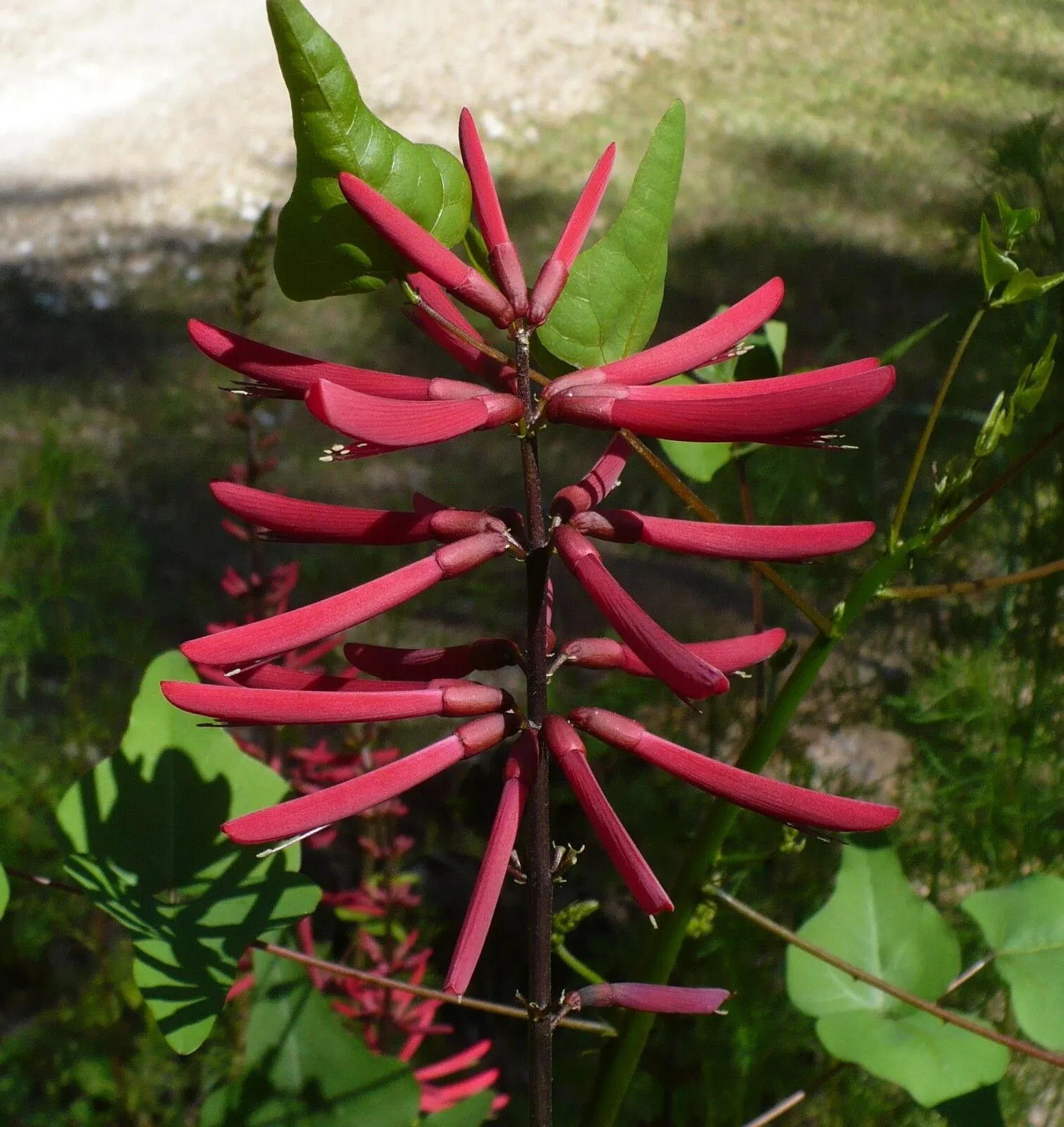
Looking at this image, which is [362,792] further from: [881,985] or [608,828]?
[881,985]

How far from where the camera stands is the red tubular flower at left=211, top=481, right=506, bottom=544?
605 mm

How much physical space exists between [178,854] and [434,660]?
0.33 metres

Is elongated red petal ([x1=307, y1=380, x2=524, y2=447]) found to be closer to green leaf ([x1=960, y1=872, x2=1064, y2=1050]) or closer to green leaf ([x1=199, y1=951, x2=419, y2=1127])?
green leaf ([x1=199, y1=951, x2=419, y2=1127])

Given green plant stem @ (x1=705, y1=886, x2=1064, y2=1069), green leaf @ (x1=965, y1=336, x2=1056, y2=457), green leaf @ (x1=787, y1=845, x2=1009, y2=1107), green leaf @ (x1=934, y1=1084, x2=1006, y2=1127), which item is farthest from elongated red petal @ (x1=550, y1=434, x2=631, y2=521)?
green leaf @ (x1=934, y1=1084, x2=1006, y2=1127)

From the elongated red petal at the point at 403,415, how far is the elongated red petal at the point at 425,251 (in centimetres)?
4

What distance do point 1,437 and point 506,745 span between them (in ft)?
6.18

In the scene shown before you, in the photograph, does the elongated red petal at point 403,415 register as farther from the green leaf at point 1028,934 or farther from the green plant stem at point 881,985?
the green leaf at point 1028,934

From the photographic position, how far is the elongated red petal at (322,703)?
58 cm

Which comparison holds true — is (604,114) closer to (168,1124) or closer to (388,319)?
(388,319)

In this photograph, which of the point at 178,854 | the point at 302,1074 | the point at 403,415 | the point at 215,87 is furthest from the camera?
the point at 215,87

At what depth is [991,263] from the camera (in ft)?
2.39

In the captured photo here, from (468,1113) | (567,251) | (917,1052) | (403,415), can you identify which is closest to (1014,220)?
(567,251)

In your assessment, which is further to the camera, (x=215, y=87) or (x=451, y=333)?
(x=215, y=87)

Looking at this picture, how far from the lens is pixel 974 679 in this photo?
1613mm
